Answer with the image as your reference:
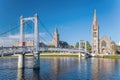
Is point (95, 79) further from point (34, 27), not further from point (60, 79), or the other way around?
point (34, 27)

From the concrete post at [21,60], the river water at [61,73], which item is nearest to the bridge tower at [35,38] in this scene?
the concrete post at [21,60]

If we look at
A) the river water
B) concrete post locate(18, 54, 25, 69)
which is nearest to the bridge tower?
concrete post locate(18, 54, 25, 69)

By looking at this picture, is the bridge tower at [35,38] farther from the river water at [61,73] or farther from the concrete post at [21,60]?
the river water at [61,73]

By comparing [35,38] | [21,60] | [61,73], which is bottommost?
[61,73]

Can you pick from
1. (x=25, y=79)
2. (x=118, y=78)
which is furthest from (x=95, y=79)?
(x=25, y=79)

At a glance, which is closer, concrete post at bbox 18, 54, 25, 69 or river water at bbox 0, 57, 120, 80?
river water at bbox 0, 57, 120, 80

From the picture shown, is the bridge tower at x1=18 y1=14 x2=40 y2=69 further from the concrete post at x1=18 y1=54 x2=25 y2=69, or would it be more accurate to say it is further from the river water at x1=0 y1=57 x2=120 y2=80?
the river water at x1=0 y1=57 x2=120 y2=80

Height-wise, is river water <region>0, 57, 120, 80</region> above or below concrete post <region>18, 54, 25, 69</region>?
below

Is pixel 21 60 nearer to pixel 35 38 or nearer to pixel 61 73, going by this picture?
pixel 35 38

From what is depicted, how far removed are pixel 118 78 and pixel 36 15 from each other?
31724mm

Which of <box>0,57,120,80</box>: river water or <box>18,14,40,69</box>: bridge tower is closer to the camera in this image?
<box>0,57,120,80</box>: river water

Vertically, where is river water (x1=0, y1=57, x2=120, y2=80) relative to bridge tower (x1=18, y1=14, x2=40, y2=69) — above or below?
below

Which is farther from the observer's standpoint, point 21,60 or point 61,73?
point 21,60

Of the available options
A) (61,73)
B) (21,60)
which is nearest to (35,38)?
(21,60)
